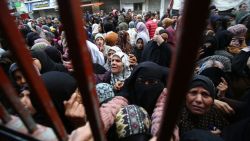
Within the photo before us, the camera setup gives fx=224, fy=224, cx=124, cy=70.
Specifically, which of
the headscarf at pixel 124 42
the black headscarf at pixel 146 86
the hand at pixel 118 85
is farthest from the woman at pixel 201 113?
the headscarf at pixel 124 42

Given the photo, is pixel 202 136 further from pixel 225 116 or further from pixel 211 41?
pixel 211 41

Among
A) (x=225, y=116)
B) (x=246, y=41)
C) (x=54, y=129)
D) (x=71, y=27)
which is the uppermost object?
(x=71, y=27)

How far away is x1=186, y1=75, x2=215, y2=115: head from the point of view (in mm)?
1545

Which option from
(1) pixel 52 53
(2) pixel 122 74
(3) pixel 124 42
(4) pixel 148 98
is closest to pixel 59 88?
(4) pixel 148 98

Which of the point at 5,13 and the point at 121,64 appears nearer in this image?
the point at 5,13

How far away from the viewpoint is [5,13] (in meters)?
0.34

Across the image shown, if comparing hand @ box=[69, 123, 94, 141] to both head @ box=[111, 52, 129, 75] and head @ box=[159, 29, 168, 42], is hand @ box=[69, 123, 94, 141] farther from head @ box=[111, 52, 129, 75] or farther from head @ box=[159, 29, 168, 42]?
head @ box=[159, 29, 168, 42]

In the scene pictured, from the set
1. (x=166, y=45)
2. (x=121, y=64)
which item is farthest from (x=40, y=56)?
(x=166, y=45)

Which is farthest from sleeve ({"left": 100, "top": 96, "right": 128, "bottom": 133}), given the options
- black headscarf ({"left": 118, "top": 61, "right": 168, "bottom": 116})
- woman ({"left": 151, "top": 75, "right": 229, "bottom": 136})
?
woman ({"left": 151, "top": 75, "right": 229, "bottom": 136})

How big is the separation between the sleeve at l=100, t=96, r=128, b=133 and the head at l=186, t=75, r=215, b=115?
0.47 m

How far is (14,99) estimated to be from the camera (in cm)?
47

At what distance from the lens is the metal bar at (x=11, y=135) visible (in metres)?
0.51

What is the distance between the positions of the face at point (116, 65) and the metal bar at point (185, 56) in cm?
208

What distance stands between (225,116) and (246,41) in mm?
1839
